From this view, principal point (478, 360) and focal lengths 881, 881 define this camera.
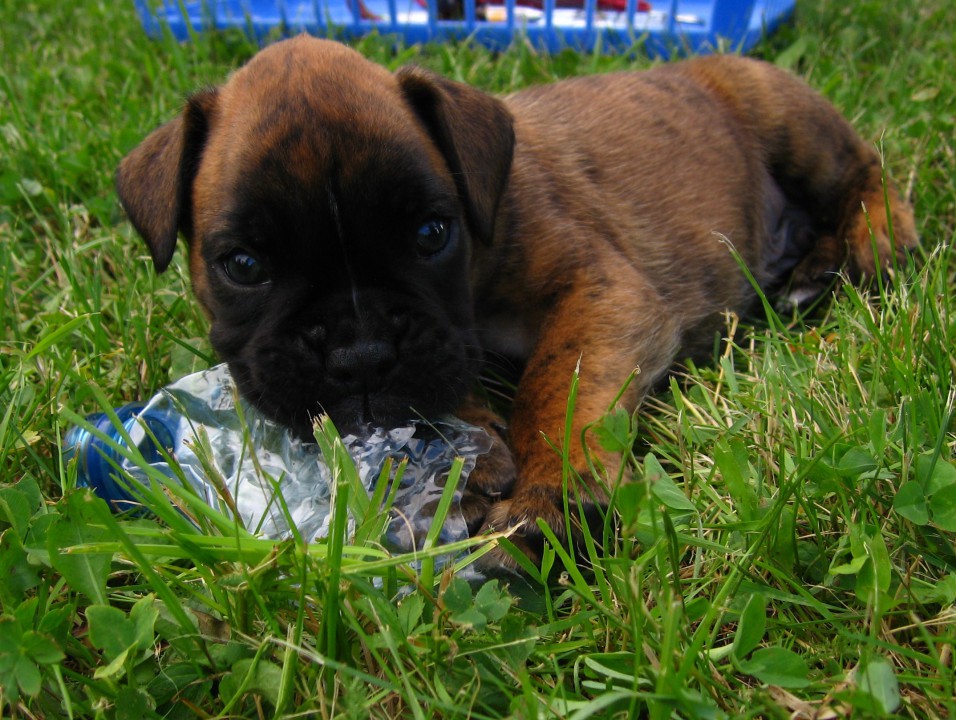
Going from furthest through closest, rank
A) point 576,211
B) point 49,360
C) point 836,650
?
point 576,211 → point 49,360 → point 836,650

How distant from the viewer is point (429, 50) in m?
6.10

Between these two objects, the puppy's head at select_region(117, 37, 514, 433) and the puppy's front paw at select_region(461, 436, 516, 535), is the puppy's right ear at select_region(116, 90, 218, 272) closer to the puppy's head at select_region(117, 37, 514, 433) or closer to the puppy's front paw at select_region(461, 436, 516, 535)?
the puppy's head at select_region(117, 37, 514, 433)

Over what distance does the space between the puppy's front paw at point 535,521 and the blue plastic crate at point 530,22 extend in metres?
4.25

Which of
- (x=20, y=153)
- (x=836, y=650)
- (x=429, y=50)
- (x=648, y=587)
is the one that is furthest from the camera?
(x=429, y=50)

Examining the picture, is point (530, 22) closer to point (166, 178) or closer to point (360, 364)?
point (166, 178)

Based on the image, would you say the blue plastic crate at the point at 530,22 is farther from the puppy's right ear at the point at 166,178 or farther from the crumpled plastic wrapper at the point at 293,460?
the crumpled plastic wrapper at the point at 293,460

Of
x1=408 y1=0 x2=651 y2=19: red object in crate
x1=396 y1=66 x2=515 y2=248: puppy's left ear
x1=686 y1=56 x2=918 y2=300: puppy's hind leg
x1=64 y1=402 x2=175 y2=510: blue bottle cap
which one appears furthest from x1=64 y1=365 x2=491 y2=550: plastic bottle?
x1=408 y1=0 x2=651 y2=19: red object in crate

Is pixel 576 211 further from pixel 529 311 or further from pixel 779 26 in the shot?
pixel 779 26

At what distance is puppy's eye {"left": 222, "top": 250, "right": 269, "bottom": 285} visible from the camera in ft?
9.03

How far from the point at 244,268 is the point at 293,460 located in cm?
62

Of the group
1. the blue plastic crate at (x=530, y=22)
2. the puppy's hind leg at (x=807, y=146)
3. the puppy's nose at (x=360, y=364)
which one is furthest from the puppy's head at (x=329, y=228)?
the blue plastic crate at (x=530, y=22)

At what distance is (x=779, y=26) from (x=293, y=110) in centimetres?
483

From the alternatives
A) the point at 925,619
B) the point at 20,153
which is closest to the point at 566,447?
the point at 925,619

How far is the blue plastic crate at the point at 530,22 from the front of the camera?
20.1 ft
